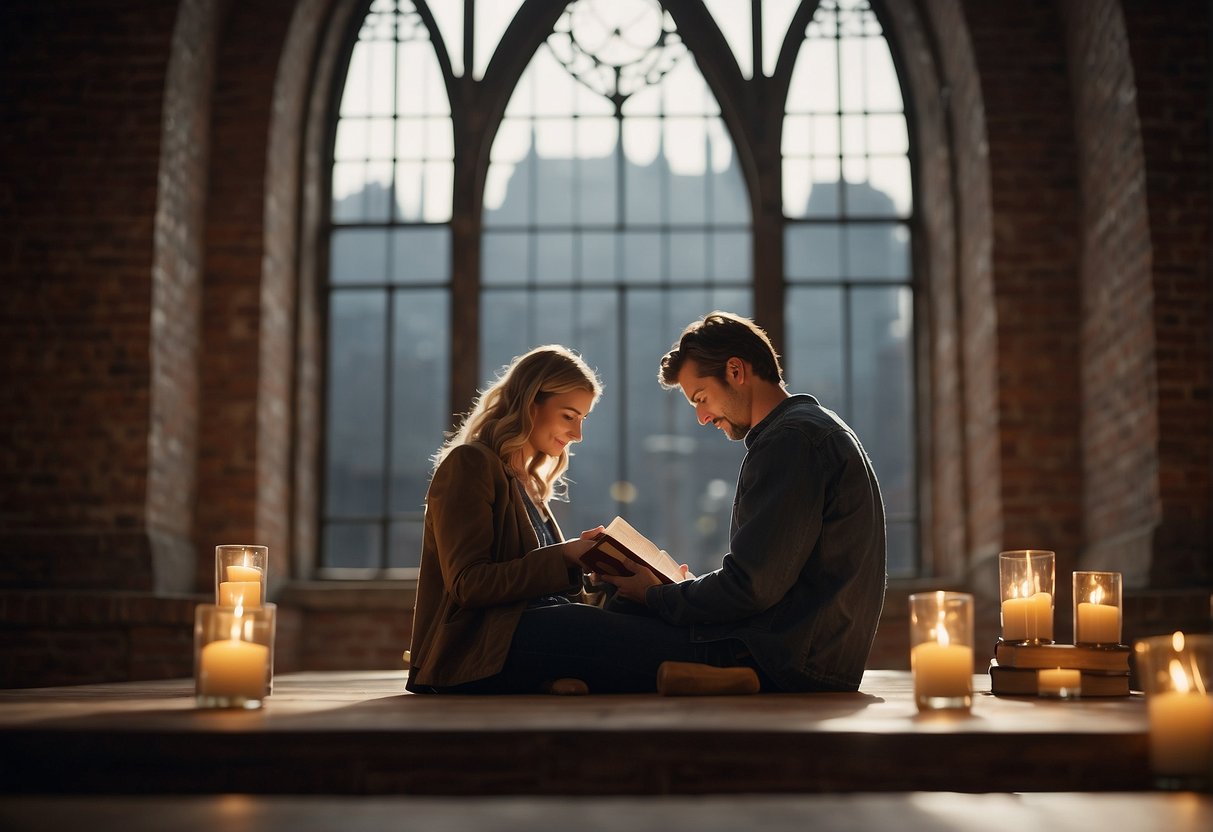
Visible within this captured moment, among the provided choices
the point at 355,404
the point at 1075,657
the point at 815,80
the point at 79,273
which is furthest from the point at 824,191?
the point at 1075,657

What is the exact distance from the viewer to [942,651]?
8.87 feet

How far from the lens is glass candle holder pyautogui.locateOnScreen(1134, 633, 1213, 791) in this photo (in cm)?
198

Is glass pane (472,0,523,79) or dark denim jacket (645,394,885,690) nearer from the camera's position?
dark denim jacket (645,394,885,690)

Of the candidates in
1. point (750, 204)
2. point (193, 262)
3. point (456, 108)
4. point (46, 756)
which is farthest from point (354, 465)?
point (46, 756)

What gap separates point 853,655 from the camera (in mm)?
3336

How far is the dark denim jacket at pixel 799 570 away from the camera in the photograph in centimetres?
322

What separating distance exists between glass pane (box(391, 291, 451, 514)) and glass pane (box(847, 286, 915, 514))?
2066 millimetres

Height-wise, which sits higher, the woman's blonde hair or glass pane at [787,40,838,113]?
glass pane at [787,40,838,113]

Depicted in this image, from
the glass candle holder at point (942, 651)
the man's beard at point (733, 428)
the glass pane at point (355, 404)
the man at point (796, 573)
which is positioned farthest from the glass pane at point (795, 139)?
the glass candle holder at point (942, 651)

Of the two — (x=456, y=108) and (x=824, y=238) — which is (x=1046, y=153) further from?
(x=456, y=108)

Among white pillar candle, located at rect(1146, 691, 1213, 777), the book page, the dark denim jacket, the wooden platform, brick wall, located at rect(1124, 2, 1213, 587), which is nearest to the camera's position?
white pillar candle, located at rect(1146, 691, 1213, 777)

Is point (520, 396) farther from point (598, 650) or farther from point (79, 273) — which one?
point (79, 273)

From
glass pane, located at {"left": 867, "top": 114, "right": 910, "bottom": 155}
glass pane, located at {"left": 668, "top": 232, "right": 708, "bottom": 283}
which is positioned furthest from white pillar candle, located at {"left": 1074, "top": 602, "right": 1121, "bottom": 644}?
glass pane, located at {"left": 867, "top": 114, "right": 910, "bottom": 155}

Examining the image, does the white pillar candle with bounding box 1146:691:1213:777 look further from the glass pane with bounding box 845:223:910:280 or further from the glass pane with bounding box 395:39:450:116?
the glass pane with bounding box 395:39:450:116
